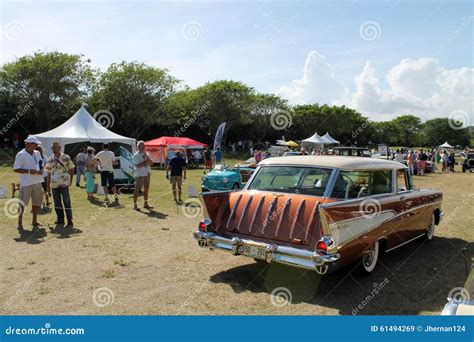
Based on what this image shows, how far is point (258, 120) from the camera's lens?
60.8m

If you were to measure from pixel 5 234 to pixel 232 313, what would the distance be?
5.85m

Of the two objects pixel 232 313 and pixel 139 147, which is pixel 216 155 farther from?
pixel 232 313

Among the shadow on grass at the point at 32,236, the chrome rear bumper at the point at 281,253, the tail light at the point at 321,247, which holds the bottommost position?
the shadow on grass at the point at 32,236

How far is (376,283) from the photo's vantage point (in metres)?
5.71

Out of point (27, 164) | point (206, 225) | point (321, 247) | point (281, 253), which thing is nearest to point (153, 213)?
point (27, 164)

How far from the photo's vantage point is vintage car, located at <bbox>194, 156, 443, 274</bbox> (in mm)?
5117

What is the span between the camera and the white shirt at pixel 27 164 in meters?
8.40

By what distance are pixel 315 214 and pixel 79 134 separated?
1829cm

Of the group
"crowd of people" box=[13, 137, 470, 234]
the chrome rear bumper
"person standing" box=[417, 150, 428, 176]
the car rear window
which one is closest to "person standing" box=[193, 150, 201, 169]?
"crowd of people" box=[13, 137, 470, 234]

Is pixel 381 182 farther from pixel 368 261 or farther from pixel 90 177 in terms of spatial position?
pixel 90 177

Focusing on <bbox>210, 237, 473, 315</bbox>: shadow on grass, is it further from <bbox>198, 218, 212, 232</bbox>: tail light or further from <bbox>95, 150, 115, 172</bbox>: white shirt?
<bbox>95, 150, 115, 172</bbox>: white shirt

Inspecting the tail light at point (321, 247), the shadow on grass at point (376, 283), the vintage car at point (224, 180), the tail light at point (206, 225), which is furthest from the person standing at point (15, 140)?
the tail light at point (321, 247)

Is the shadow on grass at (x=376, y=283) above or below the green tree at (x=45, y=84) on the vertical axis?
below

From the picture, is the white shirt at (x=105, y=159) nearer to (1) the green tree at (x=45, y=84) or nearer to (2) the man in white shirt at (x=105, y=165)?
(2) the man in white shirt at (x=105, y=165)
